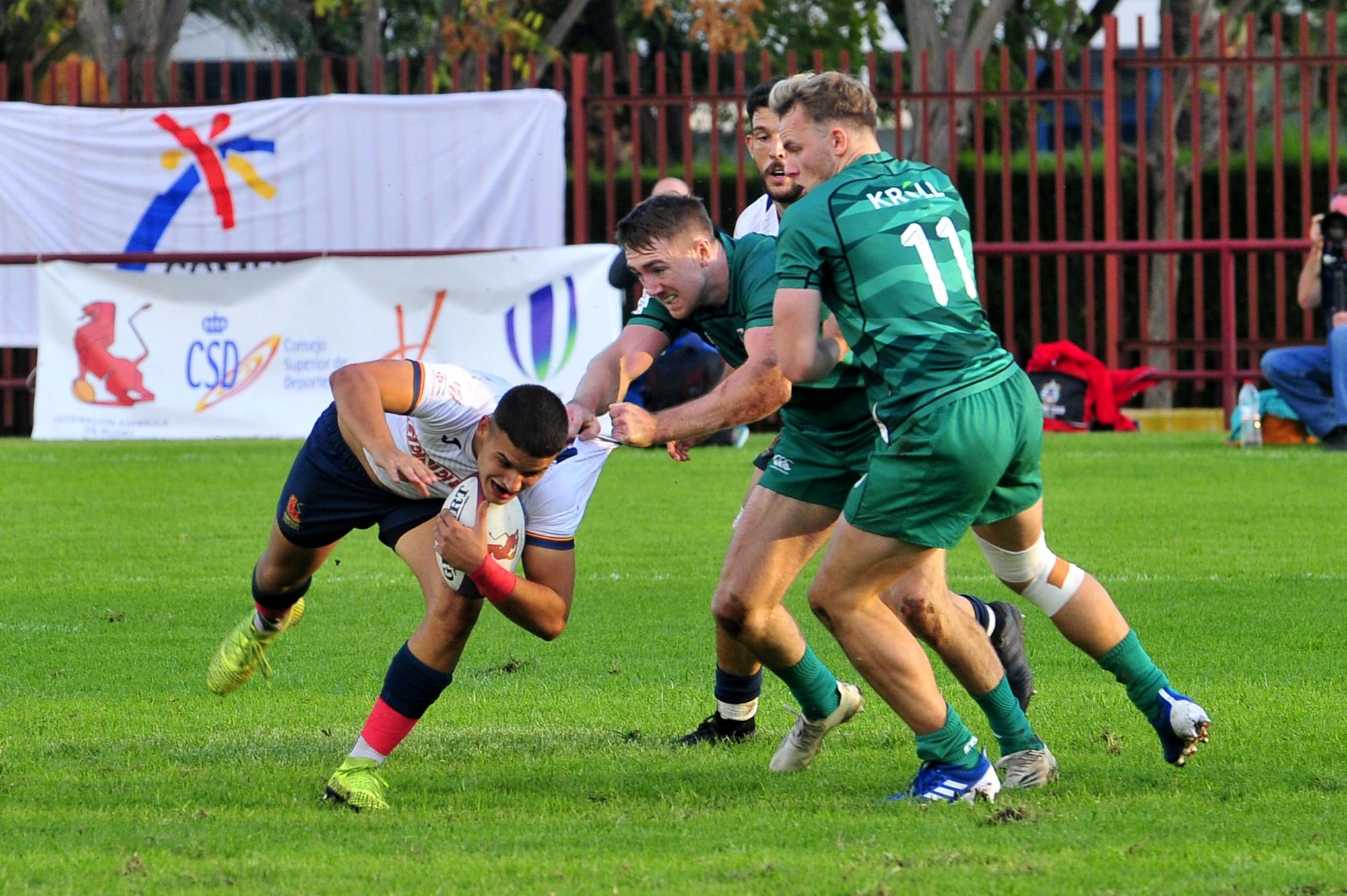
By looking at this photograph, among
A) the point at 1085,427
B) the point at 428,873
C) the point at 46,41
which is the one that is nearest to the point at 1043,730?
the point at 428,873

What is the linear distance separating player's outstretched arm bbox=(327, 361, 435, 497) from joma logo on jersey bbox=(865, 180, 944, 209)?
1369 millimetres

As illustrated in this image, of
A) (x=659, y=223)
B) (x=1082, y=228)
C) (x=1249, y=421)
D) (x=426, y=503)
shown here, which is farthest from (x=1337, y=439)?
(x=659, y=223)

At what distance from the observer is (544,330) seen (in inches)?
590

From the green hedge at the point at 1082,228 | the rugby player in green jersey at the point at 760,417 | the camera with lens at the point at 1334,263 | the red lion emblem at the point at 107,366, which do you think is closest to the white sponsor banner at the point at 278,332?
the red lion emblem at the point at 107,366

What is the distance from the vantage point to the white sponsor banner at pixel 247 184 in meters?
17.2

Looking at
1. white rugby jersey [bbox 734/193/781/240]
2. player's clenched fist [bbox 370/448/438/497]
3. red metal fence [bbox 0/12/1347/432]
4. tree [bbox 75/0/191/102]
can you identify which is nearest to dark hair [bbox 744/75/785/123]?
white rugby jersey [bbox 734/193/781/240]

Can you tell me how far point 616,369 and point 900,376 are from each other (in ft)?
3.55

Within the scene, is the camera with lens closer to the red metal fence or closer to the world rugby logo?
the red metal fence

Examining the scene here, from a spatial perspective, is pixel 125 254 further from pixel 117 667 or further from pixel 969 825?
pixel 969 825

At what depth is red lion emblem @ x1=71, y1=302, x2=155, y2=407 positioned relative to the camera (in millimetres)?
15297

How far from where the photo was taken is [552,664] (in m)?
7.00

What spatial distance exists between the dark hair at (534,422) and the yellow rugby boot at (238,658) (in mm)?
1958

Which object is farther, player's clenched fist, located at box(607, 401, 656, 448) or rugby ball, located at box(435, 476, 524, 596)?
rugby ball, located at box(435, 476, 524, 596)

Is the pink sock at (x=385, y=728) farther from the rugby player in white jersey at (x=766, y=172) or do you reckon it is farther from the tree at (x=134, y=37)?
the tree at (x=134, y=37)
